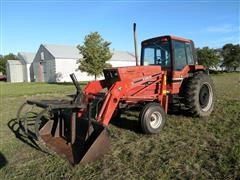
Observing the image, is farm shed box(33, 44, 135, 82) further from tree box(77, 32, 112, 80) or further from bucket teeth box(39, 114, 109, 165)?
bucket teeth box(39, 114, 109, 165)

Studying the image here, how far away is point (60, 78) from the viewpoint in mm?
41500

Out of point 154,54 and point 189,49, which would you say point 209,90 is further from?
point 154,54

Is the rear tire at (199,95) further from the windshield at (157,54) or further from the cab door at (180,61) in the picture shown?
the windshield at (157,54)

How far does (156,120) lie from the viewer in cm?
682

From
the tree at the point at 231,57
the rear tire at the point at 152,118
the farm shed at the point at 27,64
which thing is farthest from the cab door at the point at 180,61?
the tree at the point at 231,57

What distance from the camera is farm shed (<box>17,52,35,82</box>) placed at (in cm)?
5062

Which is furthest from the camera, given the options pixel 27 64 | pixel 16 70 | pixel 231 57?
pixel 231 57

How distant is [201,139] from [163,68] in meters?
2.64

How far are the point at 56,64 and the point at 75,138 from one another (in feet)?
120

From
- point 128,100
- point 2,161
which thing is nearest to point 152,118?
point 128,100

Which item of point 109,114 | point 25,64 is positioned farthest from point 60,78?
point 109,114

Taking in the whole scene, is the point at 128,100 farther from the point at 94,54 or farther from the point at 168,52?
the point at 94,54

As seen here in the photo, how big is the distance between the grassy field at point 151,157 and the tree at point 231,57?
2117 inches

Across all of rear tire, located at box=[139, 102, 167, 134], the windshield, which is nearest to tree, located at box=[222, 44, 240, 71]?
the windshield
